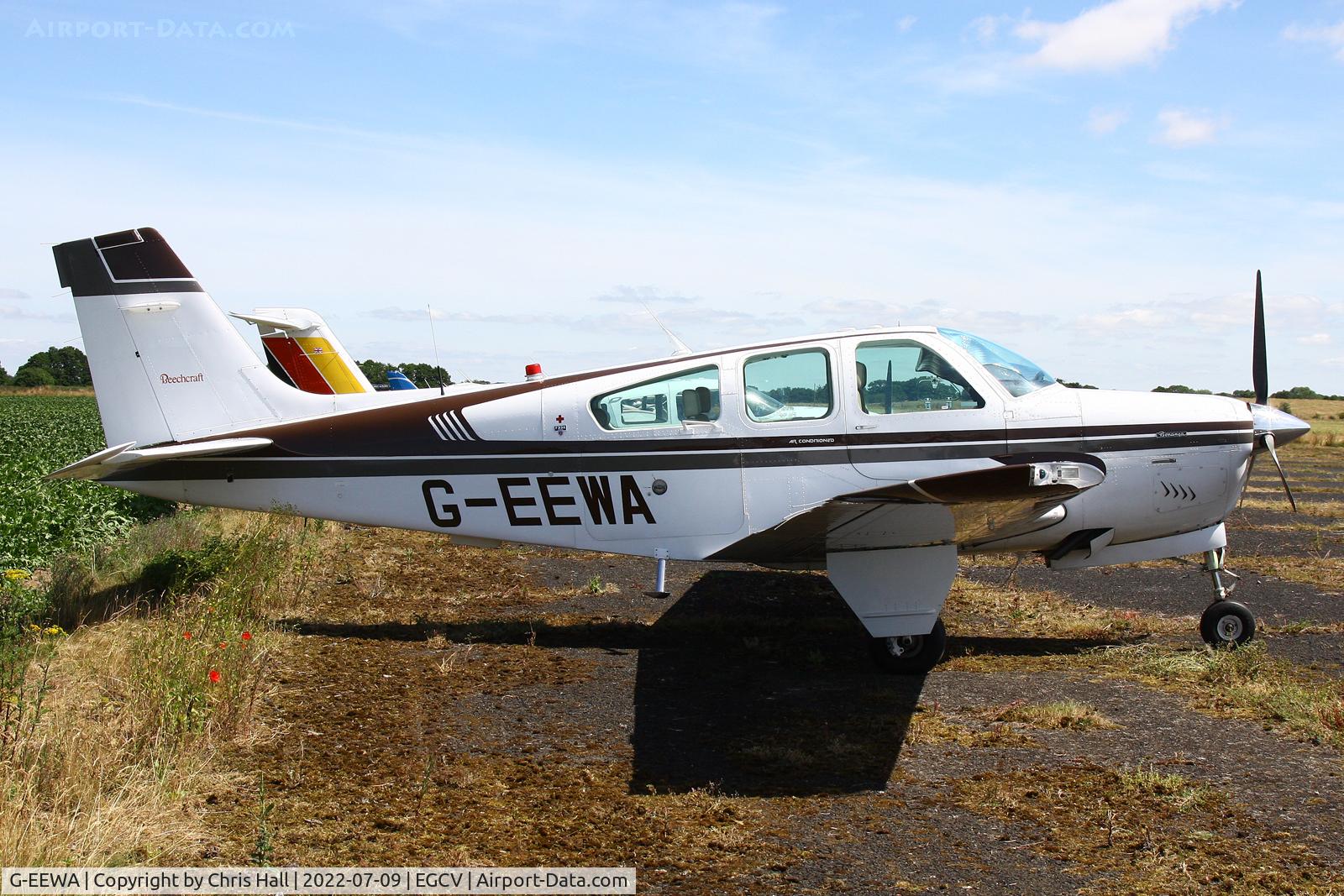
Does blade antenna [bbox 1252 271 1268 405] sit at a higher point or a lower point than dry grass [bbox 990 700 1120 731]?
higher

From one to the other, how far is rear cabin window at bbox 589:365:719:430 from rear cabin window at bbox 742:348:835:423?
28 cm

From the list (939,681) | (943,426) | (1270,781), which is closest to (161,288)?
(943,426)

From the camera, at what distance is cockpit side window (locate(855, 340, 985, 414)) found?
683 cm

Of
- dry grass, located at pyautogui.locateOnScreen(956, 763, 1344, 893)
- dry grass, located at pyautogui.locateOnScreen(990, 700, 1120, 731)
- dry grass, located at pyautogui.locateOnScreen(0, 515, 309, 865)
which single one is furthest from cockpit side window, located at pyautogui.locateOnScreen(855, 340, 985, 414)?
dry grass, located at pyautogui.locateOnScreen(0, 515, 309, 865)

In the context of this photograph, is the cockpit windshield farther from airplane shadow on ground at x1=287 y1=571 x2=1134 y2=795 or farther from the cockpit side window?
airplane shadow on ground at x1=287 y1=571 x2=1134 y2=795

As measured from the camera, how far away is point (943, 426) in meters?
6.77

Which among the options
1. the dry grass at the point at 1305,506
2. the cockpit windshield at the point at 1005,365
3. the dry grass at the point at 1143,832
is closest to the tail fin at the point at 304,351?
the cockpit windshield at the point at 1005,365

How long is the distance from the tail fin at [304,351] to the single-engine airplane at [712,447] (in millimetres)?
7529

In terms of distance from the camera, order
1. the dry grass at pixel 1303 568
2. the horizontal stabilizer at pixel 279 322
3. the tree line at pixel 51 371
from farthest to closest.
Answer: the tree line at pixel 51 371
the horizontal stabilizer at pixel 279 322
the dry grass at pixel 1303 568

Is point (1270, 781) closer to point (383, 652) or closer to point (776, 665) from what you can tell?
point (776, 665)

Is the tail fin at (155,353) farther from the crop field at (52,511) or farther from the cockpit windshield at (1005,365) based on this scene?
the cockpit windshield at (1005,365)

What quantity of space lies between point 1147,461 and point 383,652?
5.60 metres

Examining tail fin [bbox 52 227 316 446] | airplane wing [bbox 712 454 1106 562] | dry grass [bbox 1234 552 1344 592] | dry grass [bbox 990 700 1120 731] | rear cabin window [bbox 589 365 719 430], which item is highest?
tail fin [bbox 52 227 316 446]

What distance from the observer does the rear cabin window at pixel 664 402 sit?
702cm
